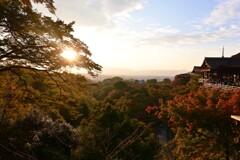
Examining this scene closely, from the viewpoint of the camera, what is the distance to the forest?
9.87m

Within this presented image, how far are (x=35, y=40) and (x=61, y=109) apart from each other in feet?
21.7

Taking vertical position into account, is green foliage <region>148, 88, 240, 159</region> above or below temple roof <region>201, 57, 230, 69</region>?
below

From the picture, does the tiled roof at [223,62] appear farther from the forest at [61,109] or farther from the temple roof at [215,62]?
the forest at [61,109]

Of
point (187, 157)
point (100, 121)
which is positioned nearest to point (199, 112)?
point (187, 157)

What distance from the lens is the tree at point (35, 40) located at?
9.81 m

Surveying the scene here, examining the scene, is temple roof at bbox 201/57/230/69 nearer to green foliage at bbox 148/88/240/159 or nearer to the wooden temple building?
the wooden temple building

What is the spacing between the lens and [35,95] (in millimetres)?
12914

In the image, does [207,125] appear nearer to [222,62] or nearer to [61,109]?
[61,109]

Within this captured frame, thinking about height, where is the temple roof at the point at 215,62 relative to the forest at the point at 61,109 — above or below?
above

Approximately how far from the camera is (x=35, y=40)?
10.5 metres

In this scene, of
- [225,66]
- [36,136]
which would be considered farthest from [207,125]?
[225,66]

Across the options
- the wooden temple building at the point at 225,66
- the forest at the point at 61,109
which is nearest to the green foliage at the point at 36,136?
the forest at the point at 61,109

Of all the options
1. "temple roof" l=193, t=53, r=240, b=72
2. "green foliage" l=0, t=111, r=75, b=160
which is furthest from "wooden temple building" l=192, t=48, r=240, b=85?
"green foliage" l=0, t=111, r=75, b=160

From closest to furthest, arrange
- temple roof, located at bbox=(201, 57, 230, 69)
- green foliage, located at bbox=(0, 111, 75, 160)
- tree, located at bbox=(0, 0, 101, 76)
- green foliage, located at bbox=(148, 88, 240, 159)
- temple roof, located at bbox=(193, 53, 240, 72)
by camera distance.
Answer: tree, located at bbox=(0, 0, 101, 76)
green foliage, located at bbox=(0, 111, 75, 160)
green foliage, located at bbox=(148, 88, 240, 159)
temple roof, located at bbox=(193, 53, 240, 72)
temple roof, located at bbox=(201, 57, 230, 69)
